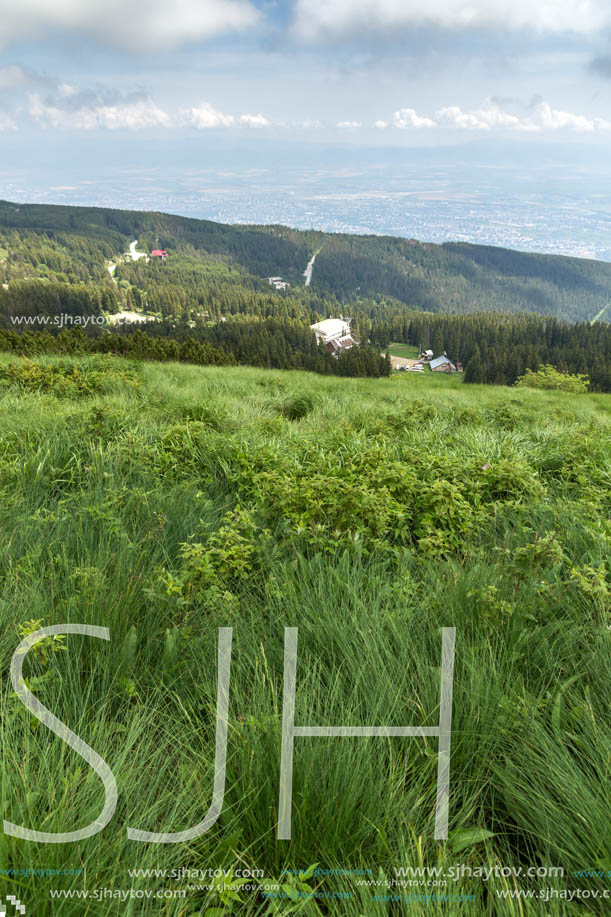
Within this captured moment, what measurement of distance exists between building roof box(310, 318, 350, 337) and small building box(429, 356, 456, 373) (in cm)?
3461

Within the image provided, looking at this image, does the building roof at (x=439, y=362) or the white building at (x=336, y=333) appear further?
the white building at (x=336, y=333)

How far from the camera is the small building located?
117m

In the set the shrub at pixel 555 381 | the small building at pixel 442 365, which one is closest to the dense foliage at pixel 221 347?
the shrub at pixel 555 381

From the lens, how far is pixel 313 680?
1.92 m

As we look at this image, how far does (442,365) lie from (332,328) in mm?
42918

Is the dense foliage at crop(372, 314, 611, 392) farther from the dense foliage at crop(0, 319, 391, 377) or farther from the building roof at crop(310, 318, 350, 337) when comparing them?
the dense foliage at crop(0, 319, 391, 377)

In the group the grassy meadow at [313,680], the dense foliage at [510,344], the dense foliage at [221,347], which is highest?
the grassy meadow at [313,680]

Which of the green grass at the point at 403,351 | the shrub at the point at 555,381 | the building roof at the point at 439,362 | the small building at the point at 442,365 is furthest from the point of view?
the green grass at the point at 403,351

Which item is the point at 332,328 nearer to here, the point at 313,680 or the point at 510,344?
the point at 510,344

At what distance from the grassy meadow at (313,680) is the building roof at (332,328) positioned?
136989 mm

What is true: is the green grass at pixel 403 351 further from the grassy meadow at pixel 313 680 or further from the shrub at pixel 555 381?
the grassy meadow at pixel 313 680

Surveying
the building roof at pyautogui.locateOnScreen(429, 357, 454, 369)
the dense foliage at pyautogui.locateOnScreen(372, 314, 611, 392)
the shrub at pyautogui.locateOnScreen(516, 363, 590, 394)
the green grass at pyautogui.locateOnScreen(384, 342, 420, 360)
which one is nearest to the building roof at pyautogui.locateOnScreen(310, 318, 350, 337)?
the dense foliage at pyautogui.locateOnScreen(372, 314, 611, 392)

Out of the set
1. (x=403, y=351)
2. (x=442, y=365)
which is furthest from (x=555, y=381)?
(x=403, y=351)

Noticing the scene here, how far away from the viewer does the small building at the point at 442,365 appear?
384ft
